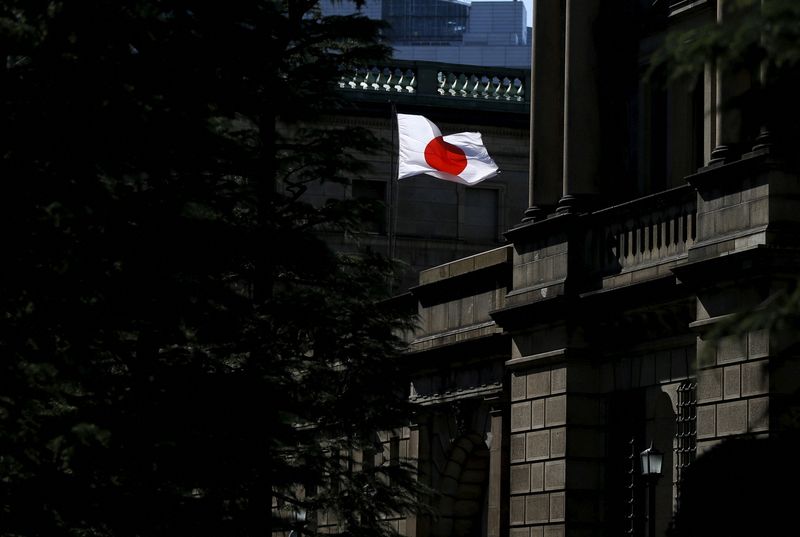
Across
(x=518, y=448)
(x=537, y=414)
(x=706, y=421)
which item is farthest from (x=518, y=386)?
(x=706, y=421)

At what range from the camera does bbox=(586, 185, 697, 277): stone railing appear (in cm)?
2928

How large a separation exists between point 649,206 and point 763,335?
458cm

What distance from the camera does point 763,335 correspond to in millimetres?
26328

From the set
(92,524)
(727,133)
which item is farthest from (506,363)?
(92,524)

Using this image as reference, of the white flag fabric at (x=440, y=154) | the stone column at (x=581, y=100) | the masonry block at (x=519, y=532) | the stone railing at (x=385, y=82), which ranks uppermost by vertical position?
the stone railing at (x=385, y=82)

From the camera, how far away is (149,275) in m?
24.4

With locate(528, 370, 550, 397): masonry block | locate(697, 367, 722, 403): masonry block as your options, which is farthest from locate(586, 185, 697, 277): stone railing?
locate(697, 367, 722, 403): masonry block

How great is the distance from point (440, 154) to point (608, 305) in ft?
49.8

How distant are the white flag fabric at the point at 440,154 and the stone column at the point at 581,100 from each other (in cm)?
1164

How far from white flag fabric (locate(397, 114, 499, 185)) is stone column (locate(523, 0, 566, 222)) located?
10.6 m

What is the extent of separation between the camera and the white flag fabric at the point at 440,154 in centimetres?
4497

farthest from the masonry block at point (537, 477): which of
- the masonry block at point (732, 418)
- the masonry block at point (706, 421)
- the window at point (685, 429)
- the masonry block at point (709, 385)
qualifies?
the masonry block at point (732, 418)

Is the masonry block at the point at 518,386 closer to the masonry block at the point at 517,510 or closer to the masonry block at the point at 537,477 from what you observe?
the masonry block at the point at 537,477

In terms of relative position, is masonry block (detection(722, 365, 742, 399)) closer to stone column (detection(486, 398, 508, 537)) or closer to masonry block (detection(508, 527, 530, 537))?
masonry block (detection(508, 527, 530, 537))
